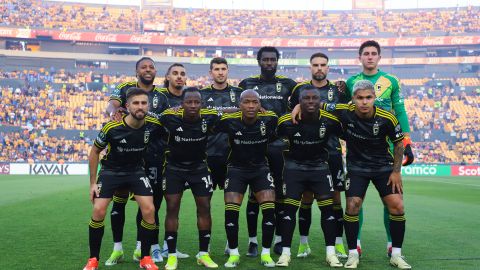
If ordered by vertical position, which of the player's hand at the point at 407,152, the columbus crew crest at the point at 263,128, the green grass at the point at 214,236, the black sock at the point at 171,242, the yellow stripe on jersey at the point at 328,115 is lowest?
the green grass at the point at 214,236

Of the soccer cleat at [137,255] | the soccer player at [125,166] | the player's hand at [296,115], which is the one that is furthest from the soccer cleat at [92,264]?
the player's hand at [296,115]

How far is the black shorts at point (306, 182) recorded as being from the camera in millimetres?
7660

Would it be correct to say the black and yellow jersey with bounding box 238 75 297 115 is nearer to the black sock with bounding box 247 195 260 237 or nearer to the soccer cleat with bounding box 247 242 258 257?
the black sock with bounding box 247 195 260 237

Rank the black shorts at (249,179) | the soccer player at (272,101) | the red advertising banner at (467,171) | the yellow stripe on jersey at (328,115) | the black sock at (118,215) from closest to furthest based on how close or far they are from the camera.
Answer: the yellow stripe on jersey at (328,115)
the black shorts at (249,179)
the black sock at (118,215)
the soccer player at (272,101)
the red advertising banner at (467,171)

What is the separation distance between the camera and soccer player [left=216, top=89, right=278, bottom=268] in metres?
7.67

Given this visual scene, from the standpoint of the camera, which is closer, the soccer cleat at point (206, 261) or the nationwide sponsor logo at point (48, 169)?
the soccer cleat at point (206, 261)

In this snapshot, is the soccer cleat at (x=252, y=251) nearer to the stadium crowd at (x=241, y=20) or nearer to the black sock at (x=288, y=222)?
the black sock at (x=288, y=222)

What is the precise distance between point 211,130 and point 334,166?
192 cm

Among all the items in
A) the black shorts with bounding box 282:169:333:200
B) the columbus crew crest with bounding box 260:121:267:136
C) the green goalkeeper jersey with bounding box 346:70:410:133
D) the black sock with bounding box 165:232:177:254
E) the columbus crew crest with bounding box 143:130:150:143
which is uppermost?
the green goalkeeper jersey with bounding box 346:70:410:133

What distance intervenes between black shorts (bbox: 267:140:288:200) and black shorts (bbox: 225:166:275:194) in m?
0.68

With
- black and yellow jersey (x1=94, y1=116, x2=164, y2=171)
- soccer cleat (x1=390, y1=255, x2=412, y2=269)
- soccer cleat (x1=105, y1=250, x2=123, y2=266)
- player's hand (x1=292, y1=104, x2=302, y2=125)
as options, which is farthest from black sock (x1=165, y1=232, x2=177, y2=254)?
soccer cleat (x1=390, y1=255, x2=412, y2=269)

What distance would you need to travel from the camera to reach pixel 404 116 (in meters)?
8.53

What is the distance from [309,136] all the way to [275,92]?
1.45 meters

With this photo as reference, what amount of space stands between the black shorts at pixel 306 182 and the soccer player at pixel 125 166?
1.88 metres
